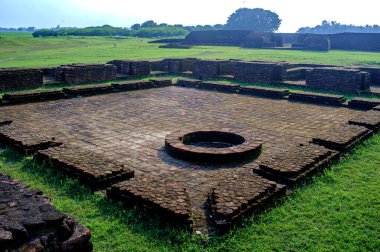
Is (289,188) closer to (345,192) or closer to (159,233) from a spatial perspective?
(345,192)

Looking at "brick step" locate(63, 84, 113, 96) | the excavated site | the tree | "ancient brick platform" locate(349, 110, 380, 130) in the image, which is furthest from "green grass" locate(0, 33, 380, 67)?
the tree

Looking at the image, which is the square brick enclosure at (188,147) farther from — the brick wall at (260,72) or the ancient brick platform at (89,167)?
the brick wall at (260,72)

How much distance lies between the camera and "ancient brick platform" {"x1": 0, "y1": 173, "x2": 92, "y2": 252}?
2.94 m

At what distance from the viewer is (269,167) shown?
16.8 feet

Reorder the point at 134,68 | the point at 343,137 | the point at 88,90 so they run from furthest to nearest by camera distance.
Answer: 1. the point at 134,68
2. the point at 88,90
3. the point at 343,137

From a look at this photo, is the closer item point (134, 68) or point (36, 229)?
point (36, 229)

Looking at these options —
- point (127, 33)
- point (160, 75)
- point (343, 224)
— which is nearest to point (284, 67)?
point (160, 75)

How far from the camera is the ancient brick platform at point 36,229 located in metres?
2.94

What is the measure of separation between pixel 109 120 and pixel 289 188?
495 cm

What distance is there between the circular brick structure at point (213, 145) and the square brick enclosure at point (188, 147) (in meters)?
0.10

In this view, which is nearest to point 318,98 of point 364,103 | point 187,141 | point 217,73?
point 364,103

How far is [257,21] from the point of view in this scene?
341ft

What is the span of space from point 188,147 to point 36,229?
330 centimetres

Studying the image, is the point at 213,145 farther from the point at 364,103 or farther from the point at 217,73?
the point at 217,73
